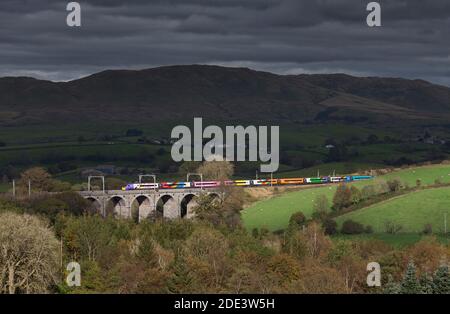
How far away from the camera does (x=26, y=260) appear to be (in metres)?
70.8

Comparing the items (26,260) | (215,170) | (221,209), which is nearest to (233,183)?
(215,170)

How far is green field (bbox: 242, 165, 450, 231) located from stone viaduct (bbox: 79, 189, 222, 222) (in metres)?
12.6

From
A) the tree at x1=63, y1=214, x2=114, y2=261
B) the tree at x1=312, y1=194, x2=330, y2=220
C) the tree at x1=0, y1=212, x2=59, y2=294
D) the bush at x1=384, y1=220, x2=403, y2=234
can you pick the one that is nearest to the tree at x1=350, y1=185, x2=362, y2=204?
the tree at x1=312, y1=194, x2=330, y2=220

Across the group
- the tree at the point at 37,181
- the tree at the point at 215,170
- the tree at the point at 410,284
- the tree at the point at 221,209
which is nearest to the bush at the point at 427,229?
the tree at the point at 221,209

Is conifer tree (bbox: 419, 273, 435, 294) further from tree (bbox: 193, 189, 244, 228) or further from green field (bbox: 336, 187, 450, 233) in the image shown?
tree (bbox: 193, 189, 244, 228)

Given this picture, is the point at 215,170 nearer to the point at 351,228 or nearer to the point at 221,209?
the point at 221,209

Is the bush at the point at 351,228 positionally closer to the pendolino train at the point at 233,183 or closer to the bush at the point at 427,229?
the bush at the point at 427,229

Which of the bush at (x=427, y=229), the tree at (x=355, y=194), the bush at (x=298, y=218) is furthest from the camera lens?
the tree at (x=355, y=194)

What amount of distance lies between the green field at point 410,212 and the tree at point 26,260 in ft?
212

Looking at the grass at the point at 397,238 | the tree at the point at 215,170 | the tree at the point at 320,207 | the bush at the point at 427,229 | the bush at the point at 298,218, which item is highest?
the tree at the point at 215,170

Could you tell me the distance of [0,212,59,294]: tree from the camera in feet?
227

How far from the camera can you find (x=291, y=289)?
69.6 metres

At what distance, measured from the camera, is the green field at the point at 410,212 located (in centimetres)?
12775
